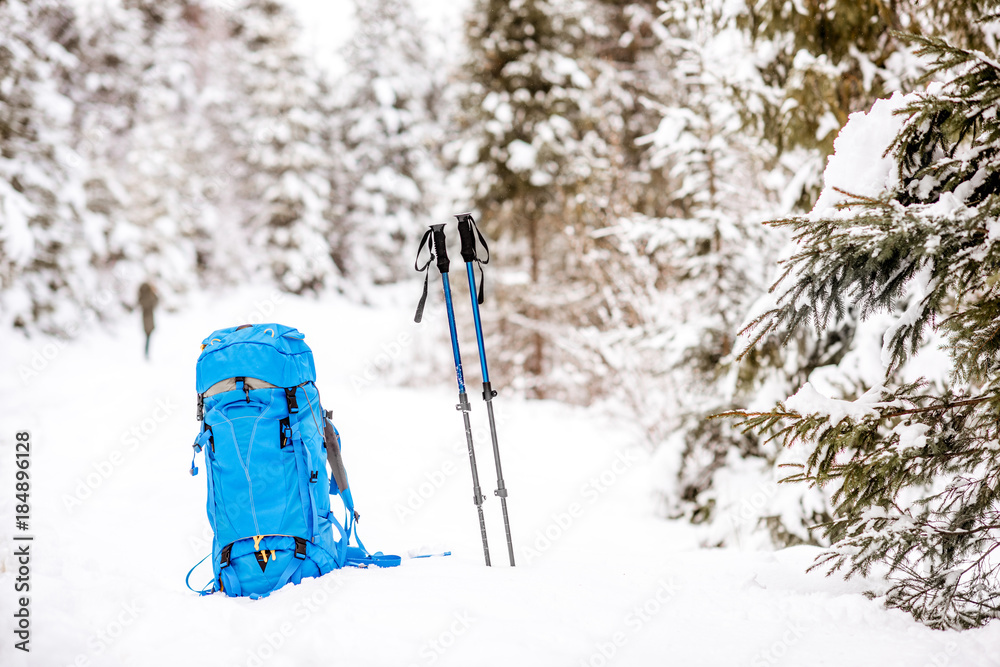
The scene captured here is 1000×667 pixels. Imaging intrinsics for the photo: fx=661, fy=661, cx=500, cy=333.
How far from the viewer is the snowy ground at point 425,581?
2812 millimetres

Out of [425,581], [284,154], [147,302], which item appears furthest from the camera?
[284,154]

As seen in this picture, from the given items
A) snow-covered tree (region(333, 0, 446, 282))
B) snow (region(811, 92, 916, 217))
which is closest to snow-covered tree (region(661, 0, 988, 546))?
snow (region(811, 92, 916, 217))

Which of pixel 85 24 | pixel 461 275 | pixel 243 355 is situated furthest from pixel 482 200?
pixel 85 24

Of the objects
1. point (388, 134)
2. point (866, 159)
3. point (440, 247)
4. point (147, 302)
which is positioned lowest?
point (147, 302)

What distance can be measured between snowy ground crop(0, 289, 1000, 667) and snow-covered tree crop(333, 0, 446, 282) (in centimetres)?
1540

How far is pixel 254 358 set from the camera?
11.6 feet

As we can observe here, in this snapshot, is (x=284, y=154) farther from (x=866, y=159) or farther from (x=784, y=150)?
(x=866, y=159)

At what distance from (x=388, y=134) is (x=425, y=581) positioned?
849 inches

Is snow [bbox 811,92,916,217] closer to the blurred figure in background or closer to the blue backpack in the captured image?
the blue backpack

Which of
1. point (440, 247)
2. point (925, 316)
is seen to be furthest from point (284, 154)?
point (925, 316)

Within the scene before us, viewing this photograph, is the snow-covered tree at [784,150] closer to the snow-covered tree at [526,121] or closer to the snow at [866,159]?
the snow at [866,159]

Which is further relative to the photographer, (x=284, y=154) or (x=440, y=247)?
(x=284, y=154)

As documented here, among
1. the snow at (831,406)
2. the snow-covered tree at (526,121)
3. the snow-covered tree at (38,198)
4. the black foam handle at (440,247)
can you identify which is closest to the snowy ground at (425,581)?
the snow at (831,406)

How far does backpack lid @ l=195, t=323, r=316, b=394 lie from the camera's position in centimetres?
351
